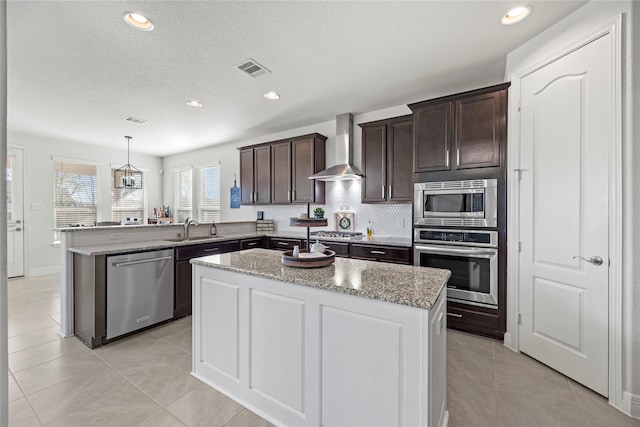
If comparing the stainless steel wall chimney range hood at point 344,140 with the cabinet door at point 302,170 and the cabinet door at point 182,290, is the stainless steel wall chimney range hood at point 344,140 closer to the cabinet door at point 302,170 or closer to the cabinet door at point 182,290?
the cabinet door at point 302,170

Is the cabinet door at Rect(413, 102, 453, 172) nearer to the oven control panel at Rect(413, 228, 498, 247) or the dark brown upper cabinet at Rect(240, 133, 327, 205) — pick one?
the oven control panel at Rect(413, 228, 498, 247)

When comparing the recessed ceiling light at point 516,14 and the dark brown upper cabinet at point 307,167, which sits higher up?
the recessed ceiling light at point 516,14

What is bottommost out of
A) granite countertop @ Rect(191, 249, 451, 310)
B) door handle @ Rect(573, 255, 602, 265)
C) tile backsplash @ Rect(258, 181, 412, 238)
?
granite countertop @ Rect(191, 249, 451, 310)

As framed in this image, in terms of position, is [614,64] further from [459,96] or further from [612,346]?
[612,346]

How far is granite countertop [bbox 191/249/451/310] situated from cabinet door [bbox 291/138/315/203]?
232cm

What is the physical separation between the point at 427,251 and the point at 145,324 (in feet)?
10.3

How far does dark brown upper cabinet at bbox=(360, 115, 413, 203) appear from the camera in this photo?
345cm

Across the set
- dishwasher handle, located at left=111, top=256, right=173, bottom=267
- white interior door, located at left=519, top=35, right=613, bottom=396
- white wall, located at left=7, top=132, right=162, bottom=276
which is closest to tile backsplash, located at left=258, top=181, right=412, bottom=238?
white interior door, located at left=519, top=35, right=613, bottom=396

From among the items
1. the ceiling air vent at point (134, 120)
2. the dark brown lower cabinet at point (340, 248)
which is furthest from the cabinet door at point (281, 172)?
the ceiling air vent at point (134, 120)

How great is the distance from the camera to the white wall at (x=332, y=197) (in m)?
3.87

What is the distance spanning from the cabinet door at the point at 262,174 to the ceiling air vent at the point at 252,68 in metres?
1.93

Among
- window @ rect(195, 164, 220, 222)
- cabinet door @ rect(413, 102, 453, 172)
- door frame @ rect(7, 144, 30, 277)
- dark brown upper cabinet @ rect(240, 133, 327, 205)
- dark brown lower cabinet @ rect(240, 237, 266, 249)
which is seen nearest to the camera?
cabinet door @ rect(413, 102, 453, 172)

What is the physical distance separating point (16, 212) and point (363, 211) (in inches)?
248

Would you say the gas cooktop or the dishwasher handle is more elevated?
the gas cooktop
